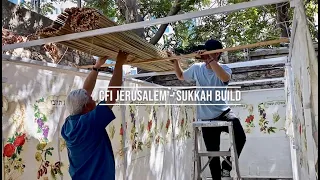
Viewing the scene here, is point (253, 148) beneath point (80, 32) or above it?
beneath

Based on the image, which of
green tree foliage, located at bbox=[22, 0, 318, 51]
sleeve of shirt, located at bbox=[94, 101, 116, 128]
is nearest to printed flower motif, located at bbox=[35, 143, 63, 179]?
sleeve of shirt, located at bbox=[94, 101, 116, 128]

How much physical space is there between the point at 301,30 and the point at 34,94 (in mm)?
→ 1472

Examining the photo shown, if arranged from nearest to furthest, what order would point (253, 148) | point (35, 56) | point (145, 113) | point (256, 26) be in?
point (35, 56)
point (145, 113)
point (253, 148)
point (256, 26)

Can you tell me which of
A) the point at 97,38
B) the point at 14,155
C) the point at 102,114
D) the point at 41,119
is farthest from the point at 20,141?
the point at 97,38

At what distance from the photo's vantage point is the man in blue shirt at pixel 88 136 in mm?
1819

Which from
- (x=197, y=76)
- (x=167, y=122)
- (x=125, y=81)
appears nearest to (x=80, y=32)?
(x=125, y=81)

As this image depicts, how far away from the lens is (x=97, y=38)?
6.28 feet

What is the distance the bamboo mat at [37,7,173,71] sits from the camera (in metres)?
1.66

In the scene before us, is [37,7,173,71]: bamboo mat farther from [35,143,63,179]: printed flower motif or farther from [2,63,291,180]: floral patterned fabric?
[35,143,63,179]: printed flower motif

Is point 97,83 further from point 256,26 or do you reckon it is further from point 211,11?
point 256,26

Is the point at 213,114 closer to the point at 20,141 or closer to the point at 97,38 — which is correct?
the point at 97,38

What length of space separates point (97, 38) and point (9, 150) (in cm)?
80

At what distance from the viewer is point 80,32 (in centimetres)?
166

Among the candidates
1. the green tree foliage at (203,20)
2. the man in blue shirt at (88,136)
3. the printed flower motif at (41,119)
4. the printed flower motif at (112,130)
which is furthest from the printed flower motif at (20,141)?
the green tree foliage at (203,20)
